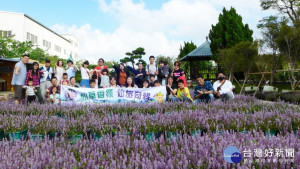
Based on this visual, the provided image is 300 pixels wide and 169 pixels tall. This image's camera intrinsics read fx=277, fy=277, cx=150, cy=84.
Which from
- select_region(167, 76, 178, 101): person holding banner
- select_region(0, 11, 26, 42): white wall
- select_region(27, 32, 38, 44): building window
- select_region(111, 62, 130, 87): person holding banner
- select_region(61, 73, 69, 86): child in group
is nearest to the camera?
select_region(167, 76, 178, 101): person holding banner

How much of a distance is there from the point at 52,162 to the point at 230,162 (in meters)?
1.49

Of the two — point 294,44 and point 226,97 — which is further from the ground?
point 294,44

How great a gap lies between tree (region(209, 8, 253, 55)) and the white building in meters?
22.6

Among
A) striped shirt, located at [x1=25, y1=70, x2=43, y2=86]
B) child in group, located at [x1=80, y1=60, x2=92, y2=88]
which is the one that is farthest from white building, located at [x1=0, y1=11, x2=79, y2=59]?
striped shirt, located at [x1=25, y1=70, x2=43, y2=86]

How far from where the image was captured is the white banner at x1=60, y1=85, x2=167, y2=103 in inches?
367

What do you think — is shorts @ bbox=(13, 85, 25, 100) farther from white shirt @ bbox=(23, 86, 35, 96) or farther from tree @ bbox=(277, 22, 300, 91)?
tree @ bbox=(277, 22, 300, 91)

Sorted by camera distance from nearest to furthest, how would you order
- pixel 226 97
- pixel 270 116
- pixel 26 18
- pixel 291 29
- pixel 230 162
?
pixel 230 162, pixel 270 116, pixel 226 97, pixel 291 29, pixel 26 18

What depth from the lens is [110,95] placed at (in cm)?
945

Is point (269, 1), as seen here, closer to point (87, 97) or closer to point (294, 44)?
point (294, 44)

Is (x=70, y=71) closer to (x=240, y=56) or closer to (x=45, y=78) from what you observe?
(x=45, y=78)

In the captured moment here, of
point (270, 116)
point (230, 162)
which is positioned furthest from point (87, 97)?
point (230, 162)

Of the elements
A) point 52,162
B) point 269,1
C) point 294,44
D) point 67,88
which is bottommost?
point 52,162

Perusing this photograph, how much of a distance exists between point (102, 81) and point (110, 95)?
979 millimetres

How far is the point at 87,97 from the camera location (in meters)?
9.34
